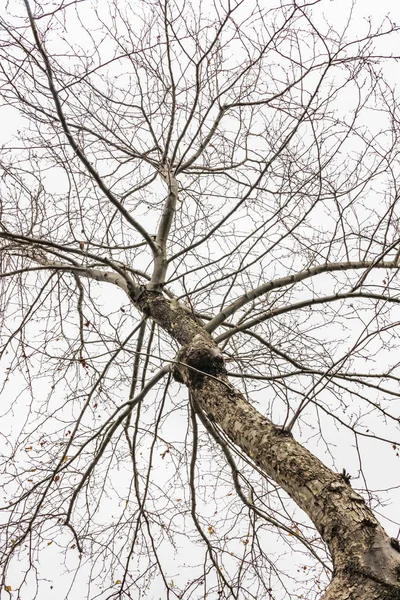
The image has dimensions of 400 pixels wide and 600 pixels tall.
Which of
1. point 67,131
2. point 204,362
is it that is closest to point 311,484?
point 204,362

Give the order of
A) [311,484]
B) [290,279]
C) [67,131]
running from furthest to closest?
[290,279] → [67,131] → [311,484]

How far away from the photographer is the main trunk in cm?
140

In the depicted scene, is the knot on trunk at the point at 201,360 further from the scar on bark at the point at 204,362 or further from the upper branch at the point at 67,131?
the upper branch at the point at 67,131

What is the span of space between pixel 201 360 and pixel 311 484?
1.05 meters

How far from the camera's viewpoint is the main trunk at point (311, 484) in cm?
140

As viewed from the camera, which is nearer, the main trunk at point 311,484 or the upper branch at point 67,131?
the main trunk at point 311,484

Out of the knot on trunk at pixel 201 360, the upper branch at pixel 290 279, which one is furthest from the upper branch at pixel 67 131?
the knot on trunk at pixel 201 360

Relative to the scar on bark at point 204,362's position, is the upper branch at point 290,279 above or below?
above

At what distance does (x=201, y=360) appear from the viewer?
2686mm

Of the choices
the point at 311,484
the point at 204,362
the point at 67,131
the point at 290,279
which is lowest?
the point at 311,484

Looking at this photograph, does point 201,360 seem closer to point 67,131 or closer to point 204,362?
point 204,362

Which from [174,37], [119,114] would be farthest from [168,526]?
[174,37]

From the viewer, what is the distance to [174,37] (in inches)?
128

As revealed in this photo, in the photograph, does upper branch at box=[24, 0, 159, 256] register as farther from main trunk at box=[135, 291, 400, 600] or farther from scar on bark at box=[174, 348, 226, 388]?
scar on bark at box=[174, 348, 226, 388]
